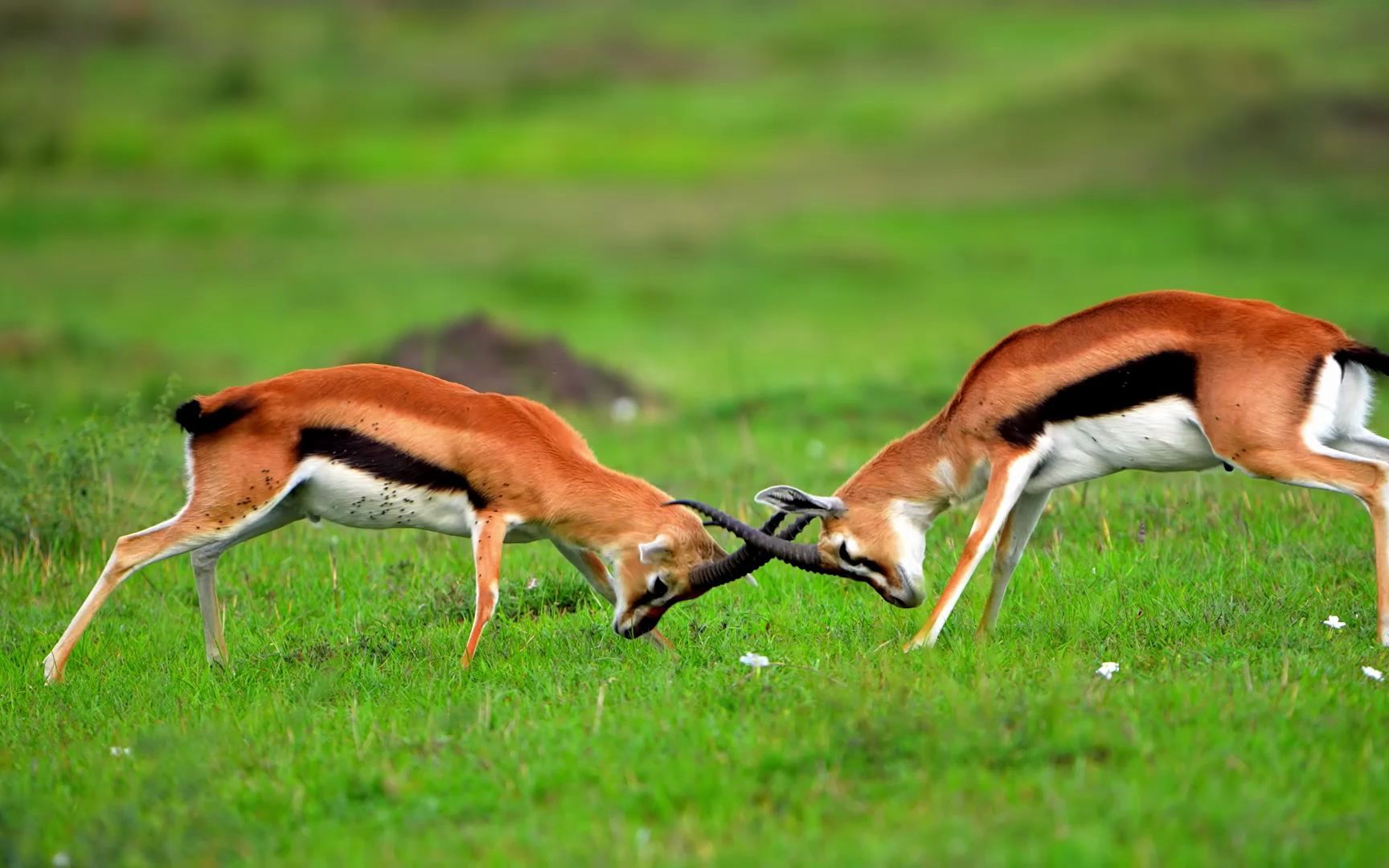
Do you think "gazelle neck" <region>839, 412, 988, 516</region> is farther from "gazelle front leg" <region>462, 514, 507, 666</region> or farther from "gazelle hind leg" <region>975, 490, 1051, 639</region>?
"gazelle front leg" <region>462, 514, 507, 666</region>

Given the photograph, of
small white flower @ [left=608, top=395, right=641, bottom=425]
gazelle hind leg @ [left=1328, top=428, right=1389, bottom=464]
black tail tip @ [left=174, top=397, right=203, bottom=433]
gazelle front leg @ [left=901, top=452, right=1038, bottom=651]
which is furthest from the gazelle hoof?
small white flower @ [left=608, top=395, right=641, bottom=425]

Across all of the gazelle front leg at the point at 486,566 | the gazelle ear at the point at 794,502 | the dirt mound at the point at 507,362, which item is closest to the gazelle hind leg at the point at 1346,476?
the gazelle ear at the point at 794,502

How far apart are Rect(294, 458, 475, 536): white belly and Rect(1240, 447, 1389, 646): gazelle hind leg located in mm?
3735

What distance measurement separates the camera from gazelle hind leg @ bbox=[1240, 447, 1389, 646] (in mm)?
6398

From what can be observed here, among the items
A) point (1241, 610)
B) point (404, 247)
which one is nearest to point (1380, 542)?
point (1241, 610)

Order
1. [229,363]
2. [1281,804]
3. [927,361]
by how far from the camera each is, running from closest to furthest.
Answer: [1281,804] < [927,361] < [229,363]

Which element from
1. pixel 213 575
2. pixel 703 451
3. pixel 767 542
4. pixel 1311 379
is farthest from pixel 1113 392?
pixel 703 451

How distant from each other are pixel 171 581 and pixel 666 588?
11.8 feet

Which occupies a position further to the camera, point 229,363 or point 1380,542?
point 229,363

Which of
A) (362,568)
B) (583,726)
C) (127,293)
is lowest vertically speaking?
(127,293)

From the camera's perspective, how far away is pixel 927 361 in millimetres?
17547

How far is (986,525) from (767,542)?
1.07 m

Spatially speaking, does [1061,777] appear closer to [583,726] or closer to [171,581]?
[583,726]

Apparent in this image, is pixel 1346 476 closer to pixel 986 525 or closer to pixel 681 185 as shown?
pixel 986 525
